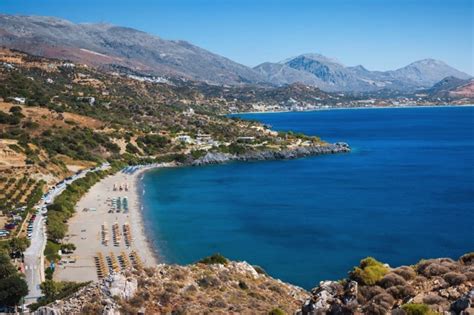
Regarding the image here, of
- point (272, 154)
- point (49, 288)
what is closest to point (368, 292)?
point (49, 288)

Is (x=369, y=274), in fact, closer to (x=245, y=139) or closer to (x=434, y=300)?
(x=434, y=300)

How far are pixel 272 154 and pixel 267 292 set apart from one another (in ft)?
254

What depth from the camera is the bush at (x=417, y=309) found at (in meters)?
11.3

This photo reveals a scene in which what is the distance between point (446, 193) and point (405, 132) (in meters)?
82.2

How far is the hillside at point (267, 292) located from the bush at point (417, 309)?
0.02 metres

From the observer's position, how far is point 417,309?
11445 mm

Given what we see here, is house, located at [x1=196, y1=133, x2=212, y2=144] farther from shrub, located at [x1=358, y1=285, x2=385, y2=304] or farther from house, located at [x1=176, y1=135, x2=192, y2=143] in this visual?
shrub, located at [x1=358, y1=285, x2=385, y2=304]

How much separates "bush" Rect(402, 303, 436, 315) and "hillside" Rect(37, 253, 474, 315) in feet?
0.07

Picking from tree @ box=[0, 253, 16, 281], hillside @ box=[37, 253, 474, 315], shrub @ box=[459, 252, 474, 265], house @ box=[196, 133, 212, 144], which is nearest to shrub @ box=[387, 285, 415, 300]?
hillside @ box=[37, 253, 474, 315]

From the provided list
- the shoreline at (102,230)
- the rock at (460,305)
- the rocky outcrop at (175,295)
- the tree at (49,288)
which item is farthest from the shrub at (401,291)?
the shoreline at (102,230)

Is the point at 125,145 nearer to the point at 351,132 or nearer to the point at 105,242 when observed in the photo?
the point at 105,242

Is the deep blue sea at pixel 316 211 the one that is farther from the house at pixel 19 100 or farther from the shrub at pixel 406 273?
the house at pixel 19 100

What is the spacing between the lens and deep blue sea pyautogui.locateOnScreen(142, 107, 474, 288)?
132 feet

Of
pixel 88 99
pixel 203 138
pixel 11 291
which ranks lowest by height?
pixel 11 291
